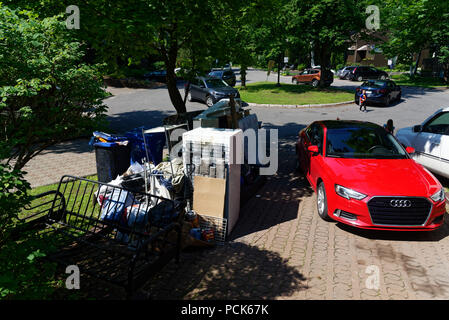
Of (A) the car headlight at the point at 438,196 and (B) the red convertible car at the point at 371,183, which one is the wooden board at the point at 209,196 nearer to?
(B) the red convertible car at the point at 371,183

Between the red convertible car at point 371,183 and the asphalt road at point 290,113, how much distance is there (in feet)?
21.4

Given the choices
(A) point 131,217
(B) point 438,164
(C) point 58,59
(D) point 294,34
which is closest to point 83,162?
(A) point 131,217

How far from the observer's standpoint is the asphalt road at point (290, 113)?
15491 millimetres

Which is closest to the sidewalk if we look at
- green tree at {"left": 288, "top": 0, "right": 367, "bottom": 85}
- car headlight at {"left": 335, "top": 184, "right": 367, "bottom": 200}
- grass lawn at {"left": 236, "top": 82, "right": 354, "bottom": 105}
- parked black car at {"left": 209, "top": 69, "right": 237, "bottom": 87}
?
car headlight at {"left": 335, "top": 184, "right": 367, "bottom": 200}

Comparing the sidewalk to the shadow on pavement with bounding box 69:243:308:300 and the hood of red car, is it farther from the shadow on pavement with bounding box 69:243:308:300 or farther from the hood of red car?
the hood of red car

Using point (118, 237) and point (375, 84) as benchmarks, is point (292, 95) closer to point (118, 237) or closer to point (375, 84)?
point (375, 84)

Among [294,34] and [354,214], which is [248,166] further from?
[294,34]

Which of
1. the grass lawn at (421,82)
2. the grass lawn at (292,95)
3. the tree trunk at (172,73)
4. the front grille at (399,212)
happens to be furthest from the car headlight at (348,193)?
the grass lawn at (421,82)

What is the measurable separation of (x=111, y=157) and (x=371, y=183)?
212 inches

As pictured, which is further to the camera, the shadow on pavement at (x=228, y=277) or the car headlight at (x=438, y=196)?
the car headlight at (x=438, y=196)

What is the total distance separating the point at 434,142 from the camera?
306 inches

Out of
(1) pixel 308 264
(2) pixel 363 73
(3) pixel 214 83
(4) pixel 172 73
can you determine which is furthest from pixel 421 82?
(1) pixel 308 264

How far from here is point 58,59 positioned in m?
4.43

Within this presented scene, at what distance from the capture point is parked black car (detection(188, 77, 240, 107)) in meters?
19.2
